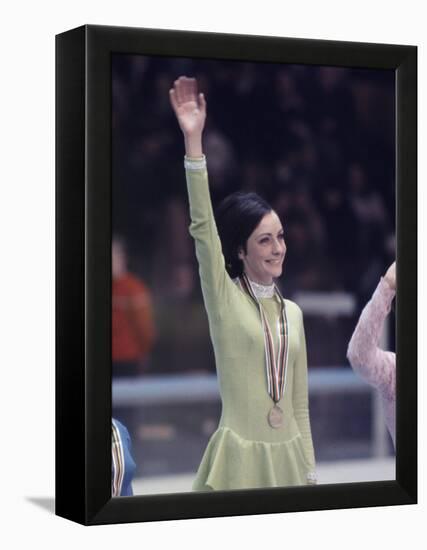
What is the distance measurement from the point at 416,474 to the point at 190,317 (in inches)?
62.4

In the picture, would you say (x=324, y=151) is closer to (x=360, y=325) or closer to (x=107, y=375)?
(x=360, y=325)

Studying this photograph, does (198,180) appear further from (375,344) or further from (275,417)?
(375,344)

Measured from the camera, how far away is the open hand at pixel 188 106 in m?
8.76

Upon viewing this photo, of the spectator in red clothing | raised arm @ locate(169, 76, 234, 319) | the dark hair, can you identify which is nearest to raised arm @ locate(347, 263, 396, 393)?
the dark hair

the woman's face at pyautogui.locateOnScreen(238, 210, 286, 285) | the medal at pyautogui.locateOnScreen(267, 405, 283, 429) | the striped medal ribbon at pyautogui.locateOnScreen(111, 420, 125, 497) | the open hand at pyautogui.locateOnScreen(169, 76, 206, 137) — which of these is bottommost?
the striped medal ribbon at pyautogui.locateOnScreen(111, 420, 125, 497)

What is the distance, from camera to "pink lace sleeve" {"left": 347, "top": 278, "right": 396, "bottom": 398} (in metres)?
9.29

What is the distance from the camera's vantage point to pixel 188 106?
8781 mm

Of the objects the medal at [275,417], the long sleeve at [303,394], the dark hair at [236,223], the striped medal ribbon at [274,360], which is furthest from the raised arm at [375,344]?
the dark hair at [236,223]

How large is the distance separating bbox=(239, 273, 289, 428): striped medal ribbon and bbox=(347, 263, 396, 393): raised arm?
16.7 inches

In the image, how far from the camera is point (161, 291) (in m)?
8.77

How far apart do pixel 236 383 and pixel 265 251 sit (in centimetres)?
69

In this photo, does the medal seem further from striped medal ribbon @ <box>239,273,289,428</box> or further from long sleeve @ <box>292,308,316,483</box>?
long sleeve @ <box>292,308,316,483</box>

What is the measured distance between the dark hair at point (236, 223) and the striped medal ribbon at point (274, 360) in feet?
0.35

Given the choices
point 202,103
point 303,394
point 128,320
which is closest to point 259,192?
point 202,103
